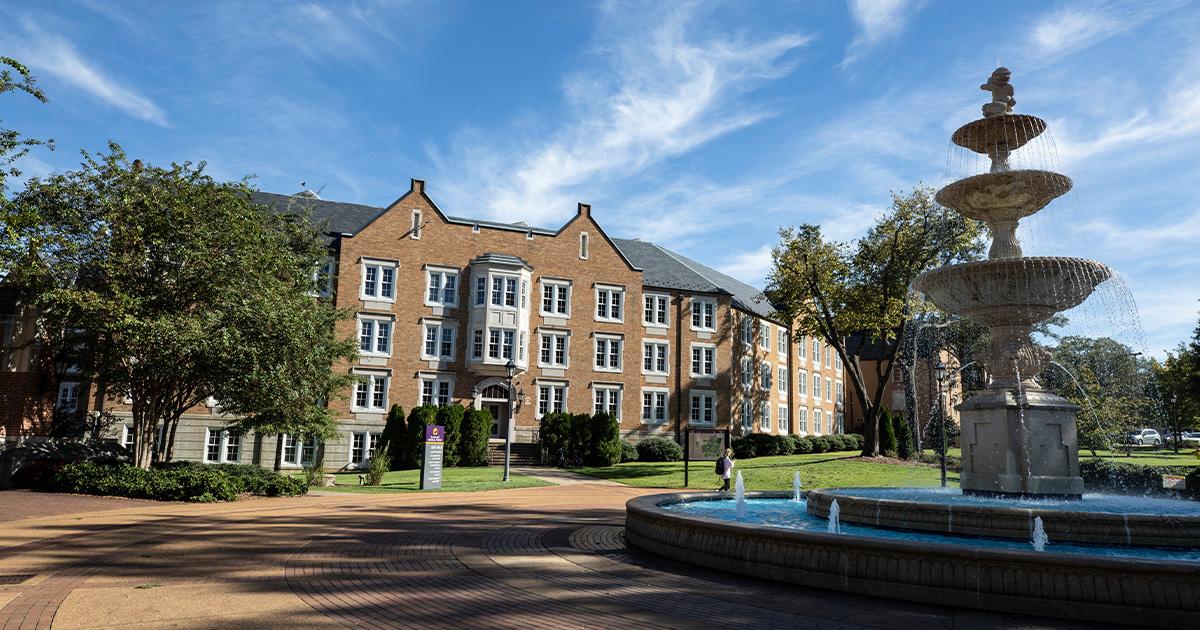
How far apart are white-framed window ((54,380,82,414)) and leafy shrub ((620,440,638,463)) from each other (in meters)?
24.0

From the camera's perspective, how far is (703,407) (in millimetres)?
43500

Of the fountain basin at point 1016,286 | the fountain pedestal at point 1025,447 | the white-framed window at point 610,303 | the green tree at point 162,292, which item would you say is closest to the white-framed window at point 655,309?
the white-framed window at point 610,303

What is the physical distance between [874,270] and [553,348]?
684 inches

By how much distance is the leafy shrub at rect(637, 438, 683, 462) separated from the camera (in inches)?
1499

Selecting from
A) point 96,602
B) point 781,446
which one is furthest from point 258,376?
point 781,446

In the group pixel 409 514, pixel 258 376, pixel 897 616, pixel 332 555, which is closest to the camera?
pixel 897 616

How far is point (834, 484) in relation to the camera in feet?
82.5

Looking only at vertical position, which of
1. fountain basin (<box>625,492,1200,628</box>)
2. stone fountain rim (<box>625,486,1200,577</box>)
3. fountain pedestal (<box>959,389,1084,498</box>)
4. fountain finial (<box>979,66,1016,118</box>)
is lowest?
fountain basin (<box>625,492,1200,628</box>)

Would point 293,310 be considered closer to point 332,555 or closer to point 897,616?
→ point 332,555

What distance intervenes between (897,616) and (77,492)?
20301 mm

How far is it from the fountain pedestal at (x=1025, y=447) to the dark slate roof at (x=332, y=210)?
3373cm

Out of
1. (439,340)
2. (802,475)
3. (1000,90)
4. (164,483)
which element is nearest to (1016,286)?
(1000,90)

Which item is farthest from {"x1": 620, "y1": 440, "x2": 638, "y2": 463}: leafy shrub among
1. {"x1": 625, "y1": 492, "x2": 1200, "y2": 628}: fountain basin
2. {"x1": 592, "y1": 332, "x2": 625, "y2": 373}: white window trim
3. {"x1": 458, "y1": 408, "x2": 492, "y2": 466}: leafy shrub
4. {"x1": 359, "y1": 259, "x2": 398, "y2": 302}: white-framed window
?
{"x1": 625, "y1": 492, "x2": 1200, "y2": 628}: fountain basin

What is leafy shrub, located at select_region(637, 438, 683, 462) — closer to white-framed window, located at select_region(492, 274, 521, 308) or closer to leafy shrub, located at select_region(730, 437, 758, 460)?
leafy shrub, located at select_region(730, 437, 758, 460)
